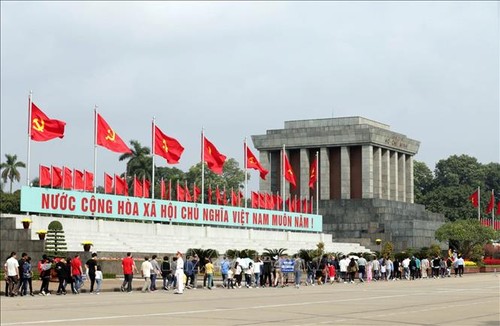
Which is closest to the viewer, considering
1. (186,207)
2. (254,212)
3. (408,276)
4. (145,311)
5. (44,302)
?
(145,311)

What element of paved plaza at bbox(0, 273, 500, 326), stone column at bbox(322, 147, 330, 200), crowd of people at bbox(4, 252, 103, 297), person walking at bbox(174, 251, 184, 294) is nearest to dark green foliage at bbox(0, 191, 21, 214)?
stone column at bbox(322, 147, 330, 200)

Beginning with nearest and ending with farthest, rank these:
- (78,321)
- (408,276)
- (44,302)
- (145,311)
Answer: (78,321)
(145,311)
(44,302)
(408,276)

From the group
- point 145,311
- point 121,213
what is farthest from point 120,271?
point 145,311

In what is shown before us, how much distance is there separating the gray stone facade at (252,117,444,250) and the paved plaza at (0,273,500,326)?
5143cm

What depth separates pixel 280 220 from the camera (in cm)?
7275

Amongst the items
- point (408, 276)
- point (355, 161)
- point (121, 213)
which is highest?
point (355, 161)

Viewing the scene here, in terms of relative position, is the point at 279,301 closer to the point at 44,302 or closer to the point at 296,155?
the point at 44,302

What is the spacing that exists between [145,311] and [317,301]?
277 inches

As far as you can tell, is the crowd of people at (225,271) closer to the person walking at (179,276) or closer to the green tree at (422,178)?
the person walking at (179,276)

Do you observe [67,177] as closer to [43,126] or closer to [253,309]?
[43,126]

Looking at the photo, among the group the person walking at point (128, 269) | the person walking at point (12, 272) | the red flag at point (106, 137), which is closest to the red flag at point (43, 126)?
the red flag at point (106, 137)

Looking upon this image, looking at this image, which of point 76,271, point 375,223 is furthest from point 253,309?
point 375,223

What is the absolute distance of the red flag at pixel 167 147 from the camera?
180 feet

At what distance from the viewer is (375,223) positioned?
83.1 meters
